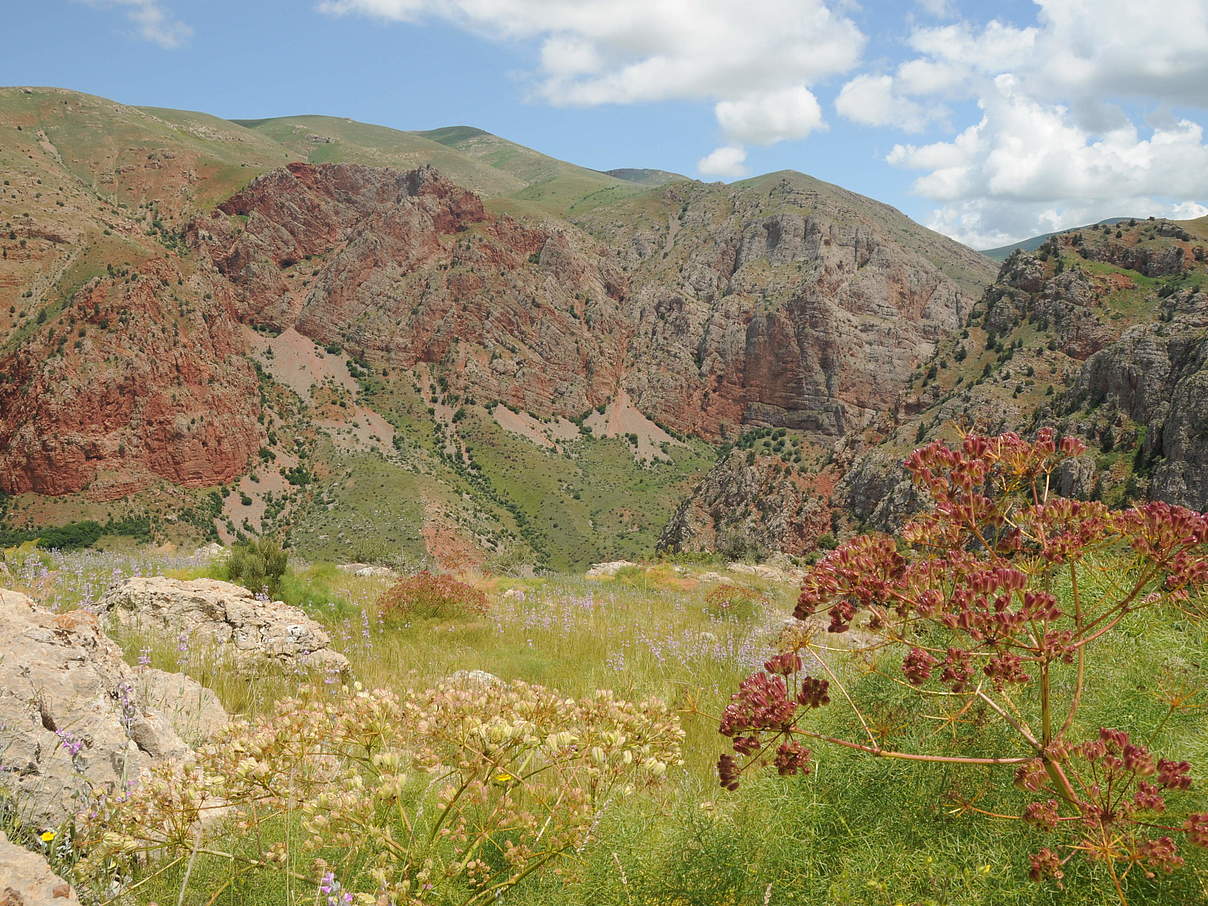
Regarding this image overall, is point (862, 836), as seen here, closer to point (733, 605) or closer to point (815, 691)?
point (815, 691)

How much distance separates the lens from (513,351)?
127 m

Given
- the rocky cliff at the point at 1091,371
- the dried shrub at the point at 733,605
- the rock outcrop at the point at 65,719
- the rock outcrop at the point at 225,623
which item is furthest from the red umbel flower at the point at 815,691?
the rocky cliff at the point at 1091,371

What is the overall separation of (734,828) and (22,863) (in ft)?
7.77

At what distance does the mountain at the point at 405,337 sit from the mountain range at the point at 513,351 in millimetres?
516

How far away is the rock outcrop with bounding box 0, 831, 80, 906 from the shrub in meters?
7.61

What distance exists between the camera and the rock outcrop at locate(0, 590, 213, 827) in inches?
117

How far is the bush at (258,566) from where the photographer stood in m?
10.2

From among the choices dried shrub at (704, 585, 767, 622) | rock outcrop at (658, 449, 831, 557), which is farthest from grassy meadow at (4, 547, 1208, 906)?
rock outcrop at (658, 449, 831, 557)

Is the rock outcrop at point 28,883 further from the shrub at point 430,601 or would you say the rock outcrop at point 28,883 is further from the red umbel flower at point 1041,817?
the shrub at point 430,601

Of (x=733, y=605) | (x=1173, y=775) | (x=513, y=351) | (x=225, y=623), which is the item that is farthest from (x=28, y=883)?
(x=513, y=351)

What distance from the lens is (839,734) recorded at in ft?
10.4

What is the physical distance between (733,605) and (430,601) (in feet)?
18.1

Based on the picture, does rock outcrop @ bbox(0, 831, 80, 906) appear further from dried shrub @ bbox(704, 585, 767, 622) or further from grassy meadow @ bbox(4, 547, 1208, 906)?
dried shrub @ bbox(704, 585, 767, 622)

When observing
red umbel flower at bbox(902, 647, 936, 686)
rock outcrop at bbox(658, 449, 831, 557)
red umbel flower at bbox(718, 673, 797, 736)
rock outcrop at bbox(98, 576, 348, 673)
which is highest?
red umbel flower at bbox(902, 647, 936, 686)
